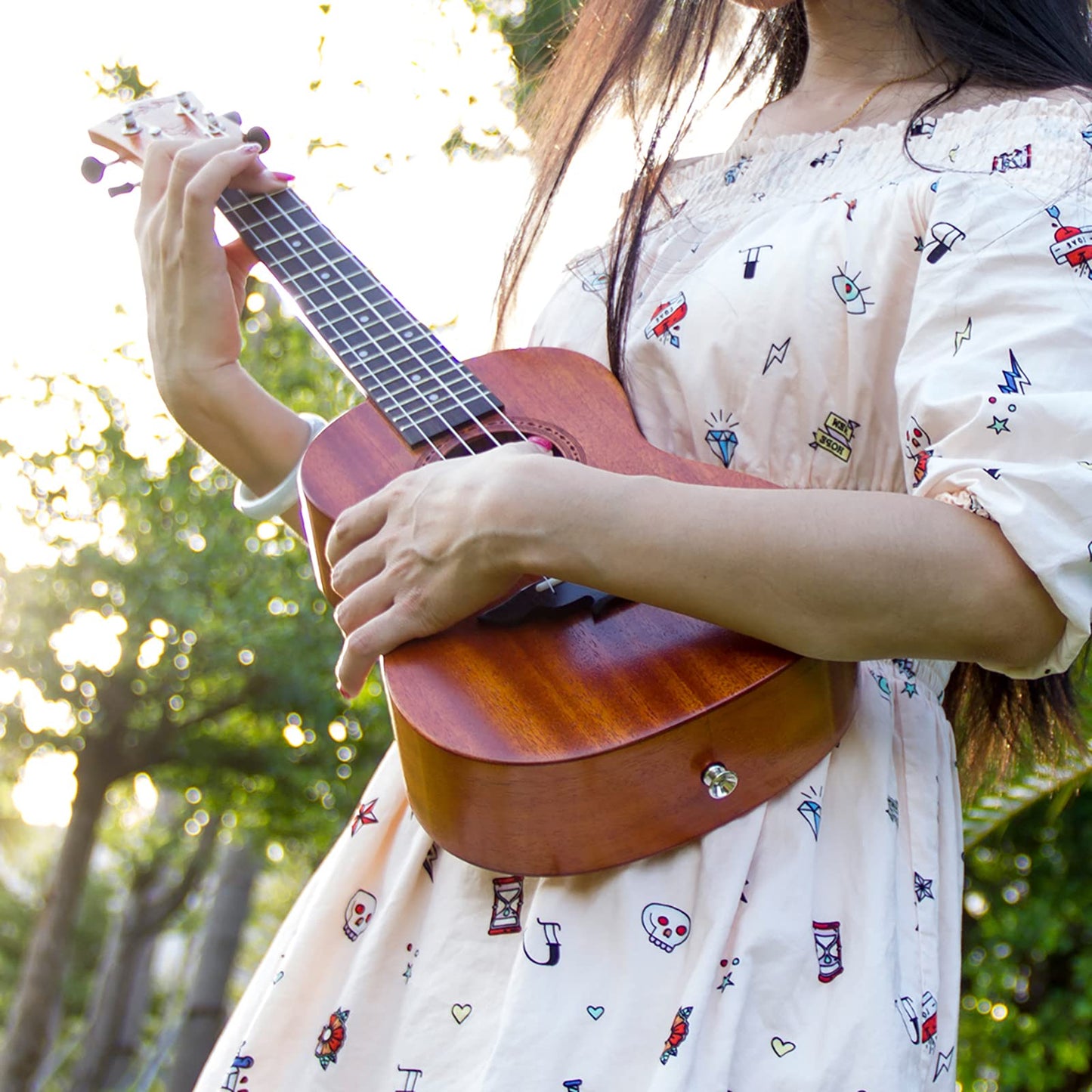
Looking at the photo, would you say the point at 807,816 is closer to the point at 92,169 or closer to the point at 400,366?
the point at 400,366

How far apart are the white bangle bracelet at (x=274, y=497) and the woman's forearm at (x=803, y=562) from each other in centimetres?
54

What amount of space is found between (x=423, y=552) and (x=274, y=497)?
0.48m

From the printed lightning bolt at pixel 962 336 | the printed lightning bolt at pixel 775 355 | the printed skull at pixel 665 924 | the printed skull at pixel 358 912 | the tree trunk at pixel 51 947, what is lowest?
the tree trunk at pixel 51 947

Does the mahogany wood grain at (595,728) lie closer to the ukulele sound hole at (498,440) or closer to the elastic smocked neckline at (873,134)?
the ukulele sound hole at (498,440)

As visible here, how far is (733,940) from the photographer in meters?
0.99

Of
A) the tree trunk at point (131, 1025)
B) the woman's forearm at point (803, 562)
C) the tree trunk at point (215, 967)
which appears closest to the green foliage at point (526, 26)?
the woman's forearm at point (803, 562)

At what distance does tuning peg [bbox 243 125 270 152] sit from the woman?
49cm

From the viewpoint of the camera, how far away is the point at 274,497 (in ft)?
4.89

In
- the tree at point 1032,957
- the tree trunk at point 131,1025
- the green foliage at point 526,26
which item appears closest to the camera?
the green foliage at point 526,26

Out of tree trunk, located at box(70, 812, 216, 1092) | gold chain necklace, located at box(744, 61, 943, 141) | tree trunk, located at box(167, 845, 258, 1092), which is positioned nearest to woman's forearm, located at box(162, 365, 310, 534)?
gold chain necklace, located at box(744, 61, 943, 141)

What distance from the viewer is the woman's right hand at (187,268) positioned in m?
1.44

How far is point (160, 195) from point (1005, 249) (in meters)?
0.95

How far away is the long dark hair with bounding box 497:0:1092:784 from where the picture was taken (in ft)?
4.49

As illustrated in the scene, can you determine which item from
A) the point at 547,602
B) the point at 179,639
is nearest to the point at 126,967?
the point at 179,639
